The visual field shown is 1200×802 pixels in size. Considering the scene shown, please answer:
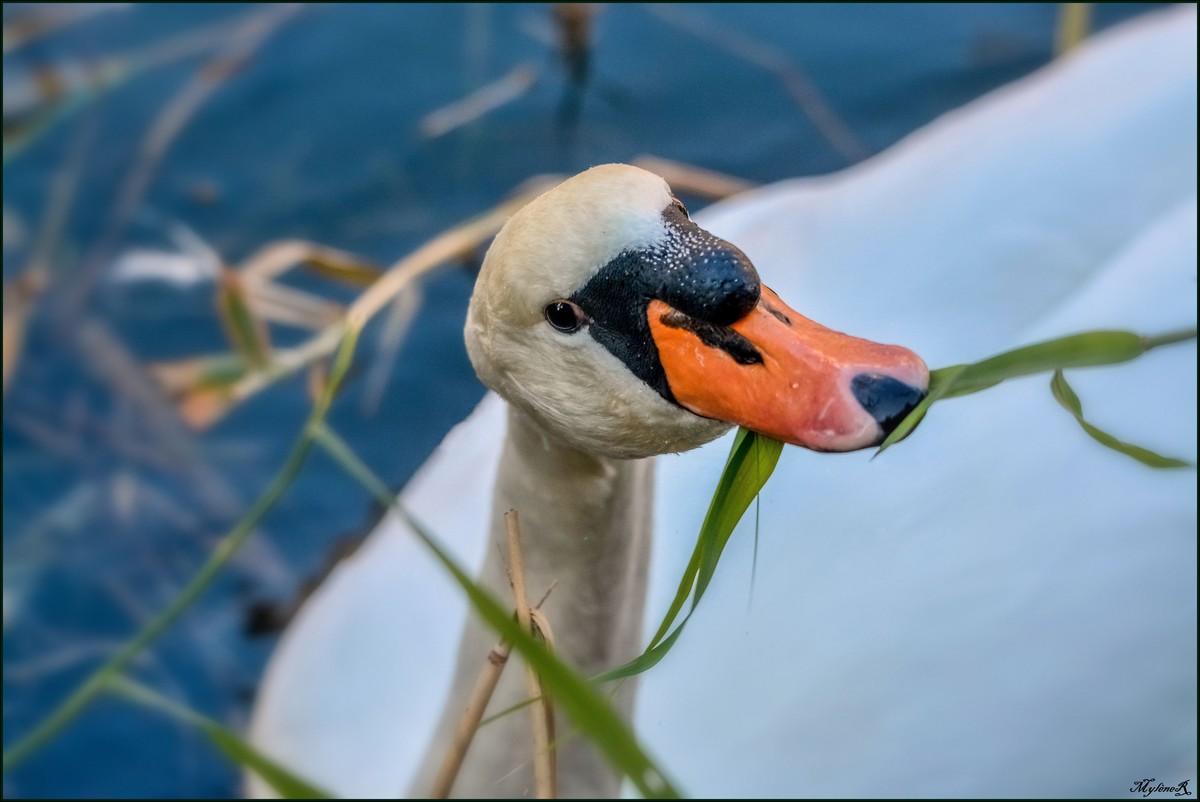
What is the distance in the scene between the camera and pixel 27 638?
8.73 ft

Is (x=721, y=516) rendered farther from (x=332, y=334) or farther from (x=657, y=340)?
(x=332, y=334)

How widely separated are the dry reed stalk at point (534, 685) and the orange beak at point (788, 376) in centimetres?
18

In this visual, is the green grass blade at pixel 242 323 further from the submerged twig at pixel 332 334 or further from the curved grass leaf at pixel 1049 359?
the curved grass leaf at pixel 1049 359

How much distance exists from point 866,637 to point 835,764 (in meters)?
0.18

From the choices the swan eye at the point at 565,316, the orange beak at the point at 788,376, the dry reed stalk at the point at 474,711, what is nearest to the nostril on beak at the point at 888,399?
the orange beak at the point at 788,376

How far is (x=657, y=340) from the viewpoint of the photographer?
1098 mm

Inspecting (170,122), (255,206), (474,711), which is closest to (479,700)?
(474,711)

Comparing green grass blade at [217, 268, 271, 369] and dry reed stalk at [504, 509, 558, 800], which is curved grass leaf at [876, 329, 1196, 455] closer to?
dry reed stalk at [504, 509, 558, 800]

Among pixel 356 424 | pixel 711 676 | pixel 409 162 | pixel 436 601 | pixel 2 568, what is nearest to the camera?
pixel 711 676

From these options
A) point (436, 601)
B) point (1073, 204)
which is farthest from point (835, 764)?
point (1073, 204)

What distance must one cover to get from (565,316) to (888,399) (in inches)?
11.4

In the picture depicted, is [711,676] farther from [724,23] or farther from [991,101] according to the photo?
[724,23]

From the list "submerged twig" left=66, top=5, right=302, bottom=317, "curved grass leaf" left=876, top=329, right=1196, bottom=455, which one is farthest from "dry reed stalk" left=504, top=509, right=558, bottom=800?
"submerged twig" left=66, top=5, right=302, bottom=317

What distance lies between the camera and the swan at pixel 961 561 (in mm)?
1763
